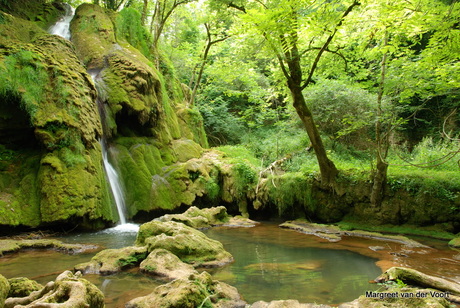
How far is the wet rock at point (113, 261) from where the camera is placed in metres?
4.62

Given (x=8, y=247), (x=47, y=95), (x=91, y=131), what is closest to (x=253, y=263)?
(x=8, y=247)

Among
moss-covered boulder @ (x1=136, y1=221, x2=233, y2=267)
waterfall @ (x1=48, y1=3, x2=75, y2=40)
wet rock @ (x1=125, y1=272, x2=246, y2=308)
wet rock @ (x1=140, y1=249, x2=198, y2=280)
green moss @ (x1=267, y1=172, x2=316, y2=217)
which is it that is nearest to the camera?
wet rock @ (x1=125, y1=272, x2=246, y2=308)

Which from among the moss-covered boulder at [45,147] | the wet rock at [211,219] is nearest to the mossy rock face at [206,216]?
the wet rock at [211,219]

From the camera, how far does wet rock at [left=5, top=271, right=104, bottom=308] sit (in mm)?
2347

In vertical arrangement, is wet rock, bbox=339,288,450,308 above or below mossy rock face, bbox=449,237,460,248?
above

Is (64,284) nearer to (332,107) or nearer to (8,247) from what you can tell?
(8,247)

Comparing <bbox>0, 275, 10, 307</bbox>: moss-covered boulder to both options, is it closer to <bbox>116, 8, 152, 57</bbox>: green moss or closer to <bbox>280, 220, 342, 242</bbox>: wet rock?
<bbox>280, 220, 342, 242</bbox>: wet rock

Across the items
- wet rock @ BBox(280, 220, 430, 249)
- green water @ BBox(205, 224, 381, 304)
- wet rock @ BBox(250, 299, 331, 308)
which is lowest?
wet rock @ BBox(280, 220, 430, 249)

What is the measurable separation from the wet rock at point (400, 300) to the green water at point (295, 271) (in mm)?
453

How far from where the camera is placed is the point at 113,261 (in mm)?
4875

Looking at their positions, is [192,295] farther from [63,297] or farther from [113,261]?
[113,261]

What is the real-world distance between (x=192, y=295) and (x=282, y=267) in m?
2.43

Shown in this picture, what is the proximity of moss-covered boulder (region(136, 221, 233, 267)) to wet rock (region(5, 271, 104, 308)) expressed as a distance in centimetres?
252

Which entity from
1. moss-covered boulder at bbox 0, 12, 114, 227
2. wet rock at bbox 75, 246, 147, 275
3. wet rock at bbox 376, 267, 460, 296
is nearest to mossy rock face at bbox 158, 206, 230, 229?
moss-covered boulder at bbox 0, 12, 114, 227
